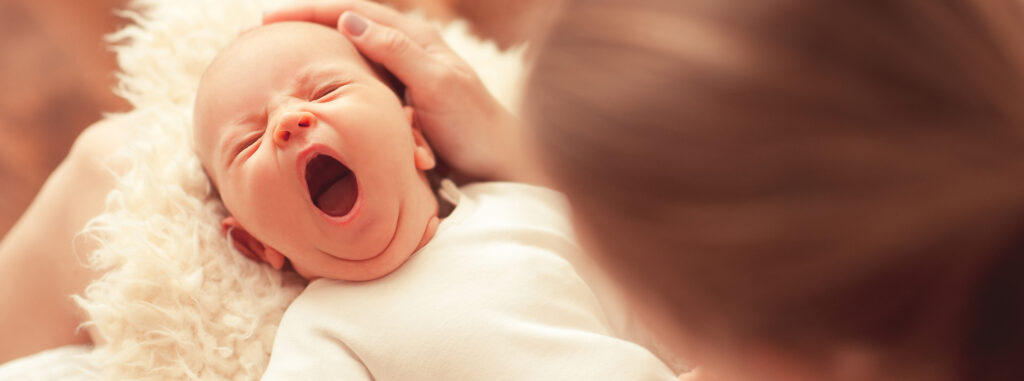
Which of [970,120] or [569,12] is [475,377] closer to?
[569,12]

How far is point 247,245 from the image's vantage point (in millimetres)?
1079

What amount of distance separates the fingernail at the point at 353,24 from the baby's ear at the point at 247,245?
0.29m

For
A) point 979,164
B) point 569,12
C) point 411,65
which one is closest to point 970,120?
point 979,164

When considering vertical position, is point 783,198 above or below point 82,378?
above

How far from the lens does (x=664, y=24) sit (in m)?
0.55

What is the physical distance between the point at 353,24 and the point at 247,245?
0.32 meters

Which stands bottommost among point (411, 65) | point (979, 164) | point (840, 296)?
point (411, 65)

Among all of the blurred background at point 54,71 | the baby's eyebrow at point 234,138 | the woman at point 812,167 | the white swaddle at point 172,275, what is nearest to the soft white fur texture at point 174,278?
the white swaddle at point 172,275

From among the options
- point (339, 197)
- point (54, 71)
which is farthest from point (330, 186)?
point (54, 71)

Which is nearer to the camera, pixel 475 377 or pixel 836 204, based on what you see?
pixel 836 204

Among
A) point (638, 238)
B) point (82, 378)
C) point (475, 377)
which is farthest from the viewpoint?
point (82, 378)

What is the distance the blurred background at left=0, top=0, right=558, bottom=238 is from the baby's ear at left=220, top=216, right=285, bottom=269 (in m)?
0.68

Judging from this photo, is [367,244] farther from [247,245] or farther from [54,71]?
[54,71]

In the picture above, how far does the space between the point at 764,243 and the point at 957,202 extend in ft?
0.39
